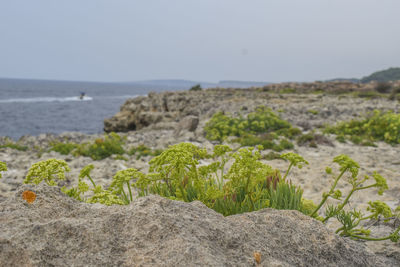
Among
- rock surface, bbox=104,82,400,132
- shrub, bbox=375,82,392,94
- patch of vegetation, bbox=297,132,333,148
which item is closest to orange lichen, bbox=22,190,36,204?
patch of vegetation, bbox=297,132,333,148

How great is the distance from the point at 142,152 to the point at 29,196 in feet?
23.5

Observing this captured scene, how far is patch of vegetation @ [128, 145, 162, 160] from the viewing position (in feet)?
29.2

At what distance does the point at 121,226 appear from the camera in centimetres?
178

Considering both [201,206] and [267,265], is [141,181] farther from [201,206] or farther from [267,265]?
[267,265]

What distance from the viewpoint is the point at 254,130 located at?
1183cm

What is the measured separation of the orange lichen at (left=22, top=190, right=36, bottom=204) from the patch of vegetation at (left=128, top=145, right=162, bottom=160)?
6531 mm

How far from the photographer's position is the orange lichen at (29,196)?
2051 mm

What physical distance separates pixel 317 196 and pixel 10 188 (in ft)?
17.5

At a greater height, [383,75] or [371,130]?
[383,75]

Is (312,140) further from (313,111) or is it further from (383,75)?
(383,75)

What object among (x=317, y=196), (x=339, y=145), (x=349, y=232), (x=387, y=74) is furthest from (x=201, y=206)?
(x=387, y=74)

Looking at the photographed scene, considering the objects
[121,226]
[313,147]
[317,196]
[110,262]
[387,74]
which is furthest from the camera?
[387,74]

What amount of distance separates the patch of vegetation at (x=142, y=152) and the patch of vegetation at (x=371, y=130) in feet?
19.0

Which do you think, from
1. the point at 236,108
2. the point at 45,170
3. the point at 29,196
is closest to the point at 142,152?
the point at 45,170
